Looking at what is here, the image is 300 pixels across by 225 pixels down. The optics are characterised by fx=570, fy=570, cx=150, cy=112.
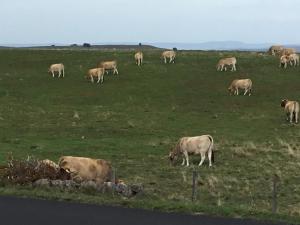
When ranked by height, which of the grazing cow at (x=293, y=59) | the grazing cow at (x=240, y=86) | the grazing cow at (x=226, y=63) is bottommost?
the grazing cow at (x=240, y=86)

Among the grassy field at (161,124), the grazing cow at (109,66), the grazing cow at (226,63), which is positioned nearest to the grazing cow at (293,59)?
the grassy field at (161,124)

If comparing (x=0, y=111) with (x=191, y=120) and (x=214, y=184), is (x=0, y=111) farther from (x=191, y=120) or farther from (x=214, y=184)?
(x=214, y=184)

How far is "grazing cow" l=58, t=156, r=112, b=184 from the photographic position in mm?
20281

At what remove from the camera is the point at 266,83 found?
49.8 meters

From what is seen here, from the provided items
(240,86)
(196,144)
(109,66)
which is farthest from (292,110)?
(109,66)

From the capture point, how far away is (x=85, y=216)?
14148 millimetres

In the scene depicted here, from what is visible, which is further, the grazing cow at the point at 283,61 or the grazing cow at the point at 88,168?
the grazing cow at the point at 283,61

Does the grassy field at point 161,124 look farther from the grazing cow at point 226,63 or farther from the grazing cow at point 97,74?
the grazing cow at point 97,74

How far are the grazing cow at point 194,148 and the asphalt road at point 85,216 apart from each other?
10.9m

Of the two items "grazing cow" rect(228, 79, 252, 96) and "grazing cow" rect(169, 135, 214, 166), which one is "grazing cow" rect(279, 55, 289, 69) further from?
"grazing cow" rect(169, 135, 214, 166)

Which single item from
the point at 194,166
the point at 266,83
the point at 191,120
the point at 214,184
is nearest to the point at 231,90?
the point at 266,83

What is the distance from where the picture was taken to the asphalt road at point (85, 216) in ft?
44.7

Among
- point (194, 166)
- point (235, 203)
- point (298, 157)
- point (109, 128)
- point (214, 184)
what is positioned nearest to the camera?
point (235, 203)

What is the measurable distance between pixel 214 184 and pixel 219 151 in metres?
7.64
